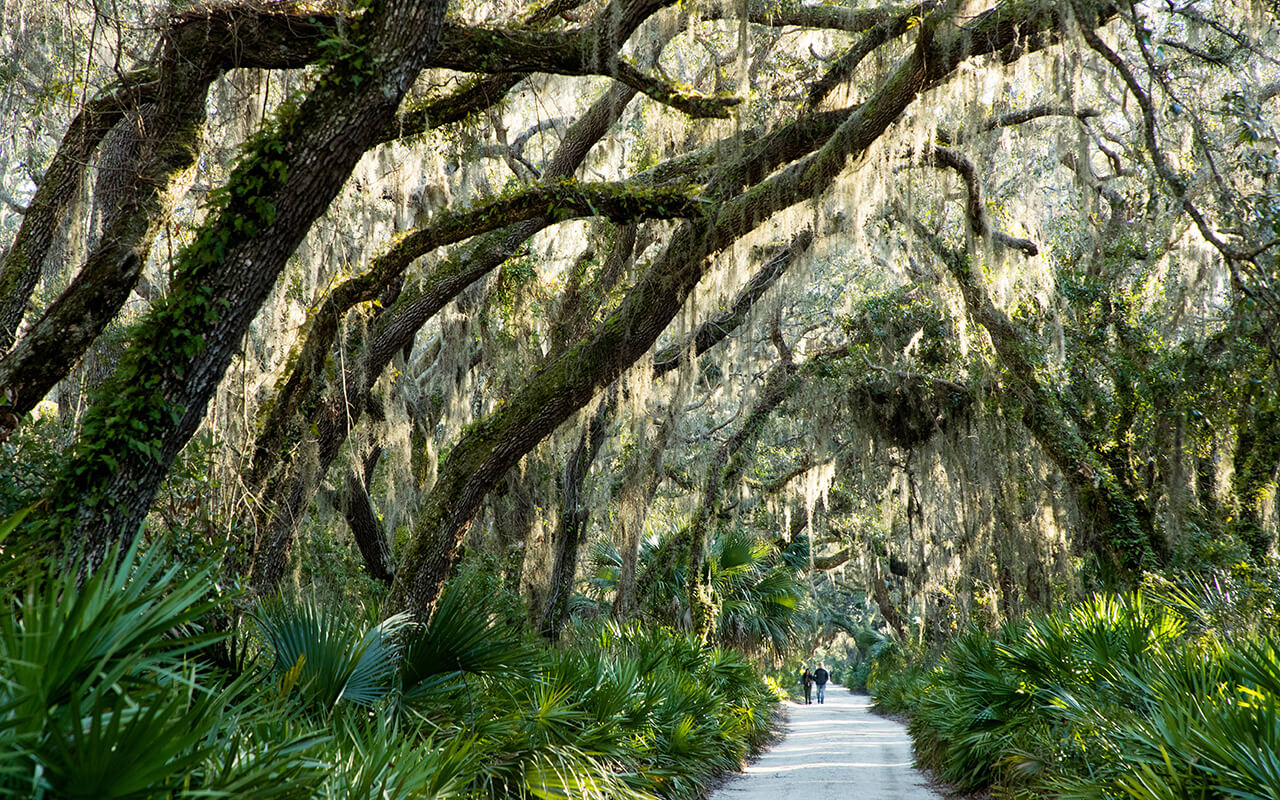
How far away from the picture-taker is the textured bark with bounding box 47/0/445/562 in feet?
13.2

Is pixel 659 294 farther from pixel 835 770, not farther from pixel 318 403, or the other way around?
pixel 835 770

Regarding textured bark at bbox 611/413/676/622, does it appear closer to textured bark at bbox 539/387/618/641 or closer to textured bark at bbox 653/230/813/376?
textured bark at bbox 539/387/618/641

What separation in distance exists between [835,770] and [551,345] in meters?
5.39

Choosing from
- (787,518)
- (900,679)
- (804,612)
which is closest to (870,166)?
(787,518)

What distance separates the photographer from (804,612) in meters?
20.5

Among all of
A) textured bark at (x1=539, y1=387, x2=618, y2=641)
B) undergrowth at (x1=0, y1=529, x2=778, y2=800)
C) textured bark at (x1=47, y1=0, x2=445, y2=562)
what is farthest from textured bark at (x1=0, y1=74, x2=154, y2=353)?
textured bark at (x1=539, y1=387, x2=618, y2=641)

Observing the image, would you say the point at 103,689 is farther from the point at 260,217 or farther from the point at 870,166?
the point at 870,166

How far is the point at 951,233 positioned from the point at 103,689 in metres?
10.9

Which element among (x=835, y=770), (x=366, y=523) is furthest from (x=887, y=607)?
(x=366, y=523)

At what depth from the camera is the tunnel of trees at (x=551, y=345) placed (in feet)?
13.4

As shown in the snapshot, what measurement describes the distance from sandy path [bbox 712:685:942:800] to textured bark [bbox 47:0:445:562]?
6.05m

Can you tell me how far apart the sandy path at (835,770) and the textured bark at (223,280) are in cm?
605

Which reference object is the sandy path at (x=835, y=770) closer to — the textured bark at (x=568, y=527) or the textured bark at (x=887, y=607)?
the textured bark at (x=568, y=527)

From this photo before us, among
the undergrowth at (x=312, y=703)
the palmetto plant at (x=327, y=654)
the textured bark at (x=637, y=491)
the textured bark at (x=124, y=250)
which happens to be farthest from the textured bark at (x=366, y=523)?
the palmetto plant at (x=327, y=654)
